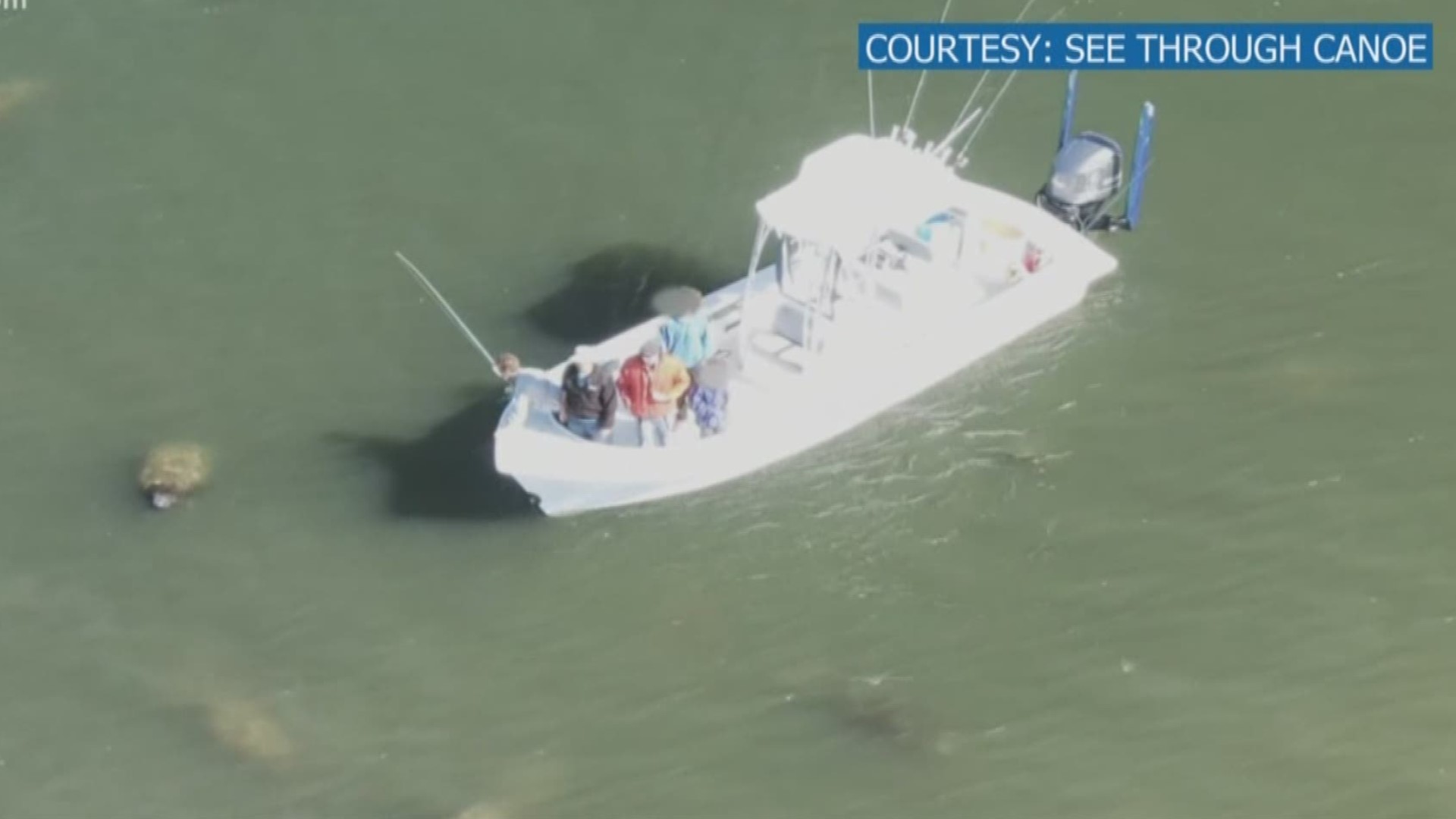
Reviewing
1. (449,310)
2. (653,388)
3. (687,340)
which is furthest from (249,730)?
(687,340)

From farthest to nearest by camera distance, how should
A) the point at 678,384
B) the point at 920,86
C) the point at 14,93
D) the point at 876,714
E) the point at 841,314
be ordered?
the point at 14,93 → the point at 920,86 → the point at 841,314 → the point at 678,384 → the point at 876,714

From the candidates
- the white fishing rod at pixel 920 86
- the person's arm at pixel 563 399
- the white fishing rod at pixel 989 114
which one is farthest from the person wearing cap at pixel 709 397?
the white fishing rod at pixel 920 86

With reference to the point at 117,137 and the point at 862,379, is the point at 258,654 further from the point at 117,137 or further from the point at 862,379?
the point at 117,137

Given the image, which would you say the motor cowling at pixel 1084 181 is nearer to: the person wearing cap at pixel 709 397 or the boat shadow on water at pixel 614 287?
the boat shadow on water at pixel 614 287

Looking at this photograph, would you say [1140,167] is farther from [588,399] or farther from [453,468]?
[453,468]

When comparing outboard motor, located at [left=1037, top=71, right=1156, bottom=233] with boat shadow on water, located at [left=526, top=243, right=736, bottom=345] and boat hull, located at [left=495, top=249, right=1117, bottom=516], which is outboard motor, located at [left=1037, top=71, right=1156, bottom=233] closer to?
boat hull, located at [left=495, top=249, right=1117, bottom=516]

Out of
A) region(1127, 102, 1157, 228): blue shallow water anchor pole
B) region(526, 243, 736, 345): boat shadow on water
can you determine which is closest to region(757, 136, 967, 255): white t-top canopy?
region(1127, 102, 1157, 228): blue shallow water anchor pole

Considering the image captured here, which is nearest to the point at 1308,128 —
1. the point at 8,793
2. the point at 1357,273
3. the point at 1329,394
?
the point at 1357,273
